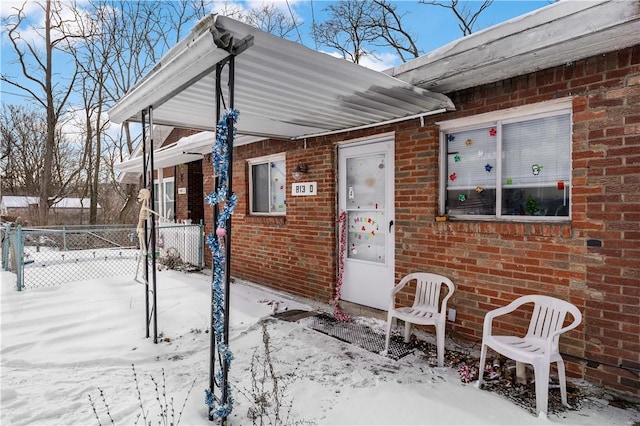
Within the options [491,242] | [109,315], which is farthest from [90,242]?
[491,242]

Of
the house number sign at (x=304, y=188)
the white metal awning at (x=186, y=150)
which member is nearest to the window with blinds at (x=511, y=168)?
the house number sign at (x=304, y=188)

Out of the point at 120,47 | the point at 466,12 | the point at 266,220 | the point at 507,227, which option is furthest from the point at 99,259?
the point at 466,12

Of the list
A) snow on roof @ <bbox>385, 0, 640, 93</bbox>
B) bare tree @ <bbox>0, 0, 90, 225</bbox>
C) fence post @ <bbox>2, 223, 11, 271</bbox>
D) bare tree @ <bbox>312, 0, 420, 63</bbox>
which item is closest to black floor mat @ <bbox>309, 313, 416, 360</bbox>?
snow on roof @ <bbox>385, 0, 640, 93</bbox>

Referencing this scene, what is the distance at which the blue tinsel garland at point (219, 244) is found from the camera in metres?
2.41

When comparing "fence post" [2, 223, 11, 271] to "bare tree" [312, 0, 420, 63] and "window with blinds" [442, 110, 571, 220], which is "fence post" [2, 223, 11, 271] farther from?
"bare tree" [312, 0, 420, 63]

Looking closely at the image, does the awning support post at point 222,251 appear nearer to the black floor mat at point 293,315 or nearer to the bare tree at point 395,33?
the black floor mat at point 293,315

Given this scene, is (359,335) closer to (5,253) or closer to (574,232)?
(574,232)

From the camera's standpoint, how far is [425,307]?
149 inches

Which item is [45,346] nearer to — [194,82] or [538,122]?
[194,82]

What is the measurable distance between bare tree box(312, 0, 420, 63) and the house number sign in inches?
422

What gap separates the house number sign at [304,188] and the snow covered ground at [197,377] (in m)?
1.88

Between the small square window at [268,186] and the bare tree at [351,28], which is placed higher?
the bare tree at [351,28]

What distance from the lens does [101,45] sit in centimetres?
1602

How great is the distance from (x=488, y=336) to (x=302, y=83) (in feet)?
8.65
